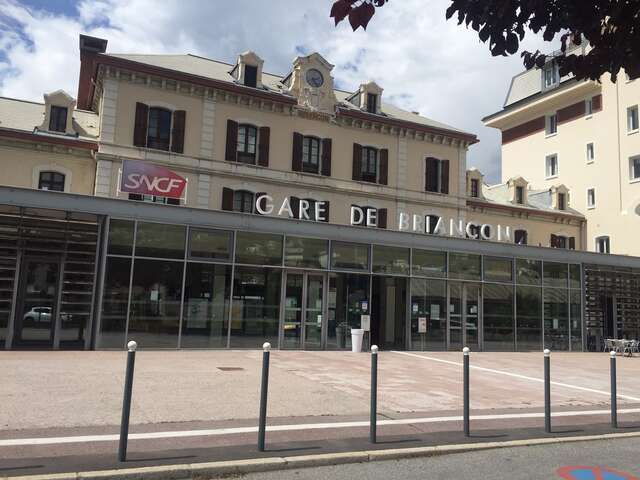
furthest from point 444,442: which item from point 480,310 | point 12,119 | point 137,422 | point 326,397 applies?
point 12,119

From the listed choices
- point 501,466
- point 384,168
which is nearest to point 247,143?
point 384,168

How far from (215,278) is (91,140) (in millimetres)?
10372

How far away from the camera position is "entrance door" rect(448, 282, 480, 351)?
2161cm

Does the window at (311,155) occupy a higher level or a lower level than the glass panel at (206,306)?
higher

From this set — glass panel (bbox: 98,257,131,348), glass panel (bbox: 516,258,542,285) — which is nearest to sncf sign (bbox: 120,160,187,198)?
glass panel (bbox: 98,257,131,348)

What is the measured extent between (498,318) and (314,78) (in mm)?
14490

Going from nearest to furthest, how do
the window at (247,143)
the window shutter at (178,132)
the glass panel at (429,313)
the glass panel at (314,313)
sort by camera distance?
the glass panel at (314,313) < the glass panel at (429,313) < the window shutter at (178,132) < the window at (247,143)

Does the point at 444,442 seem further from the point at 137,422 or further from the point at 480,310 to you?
the point at 480,310

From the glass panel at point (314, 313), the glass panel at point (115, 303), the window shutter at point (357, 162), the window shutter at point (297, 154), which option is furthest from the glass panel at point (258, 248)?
the window shutter at point (357, 162)

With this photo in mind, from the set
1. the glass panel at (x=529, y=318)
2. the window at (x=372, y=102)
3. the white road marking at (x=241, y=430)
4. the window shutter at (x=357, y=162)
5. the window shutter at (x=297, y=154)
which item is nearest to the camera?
the white road marking at (x=241, y=430)

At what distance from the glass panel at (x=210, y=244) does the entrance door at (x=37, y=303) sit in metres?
3.88

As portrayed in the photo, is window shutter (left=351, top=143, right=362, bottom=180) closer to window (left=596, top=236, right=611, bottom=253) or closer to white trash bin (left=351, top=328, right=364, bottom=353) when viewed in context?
white trash bin (left=351, top=328, right=364, bottom=353)

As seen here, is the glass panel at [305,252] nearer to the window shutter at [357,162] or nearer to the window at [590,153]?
the window shutter at [357,162]

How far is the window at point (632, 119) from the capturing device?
34469mm
